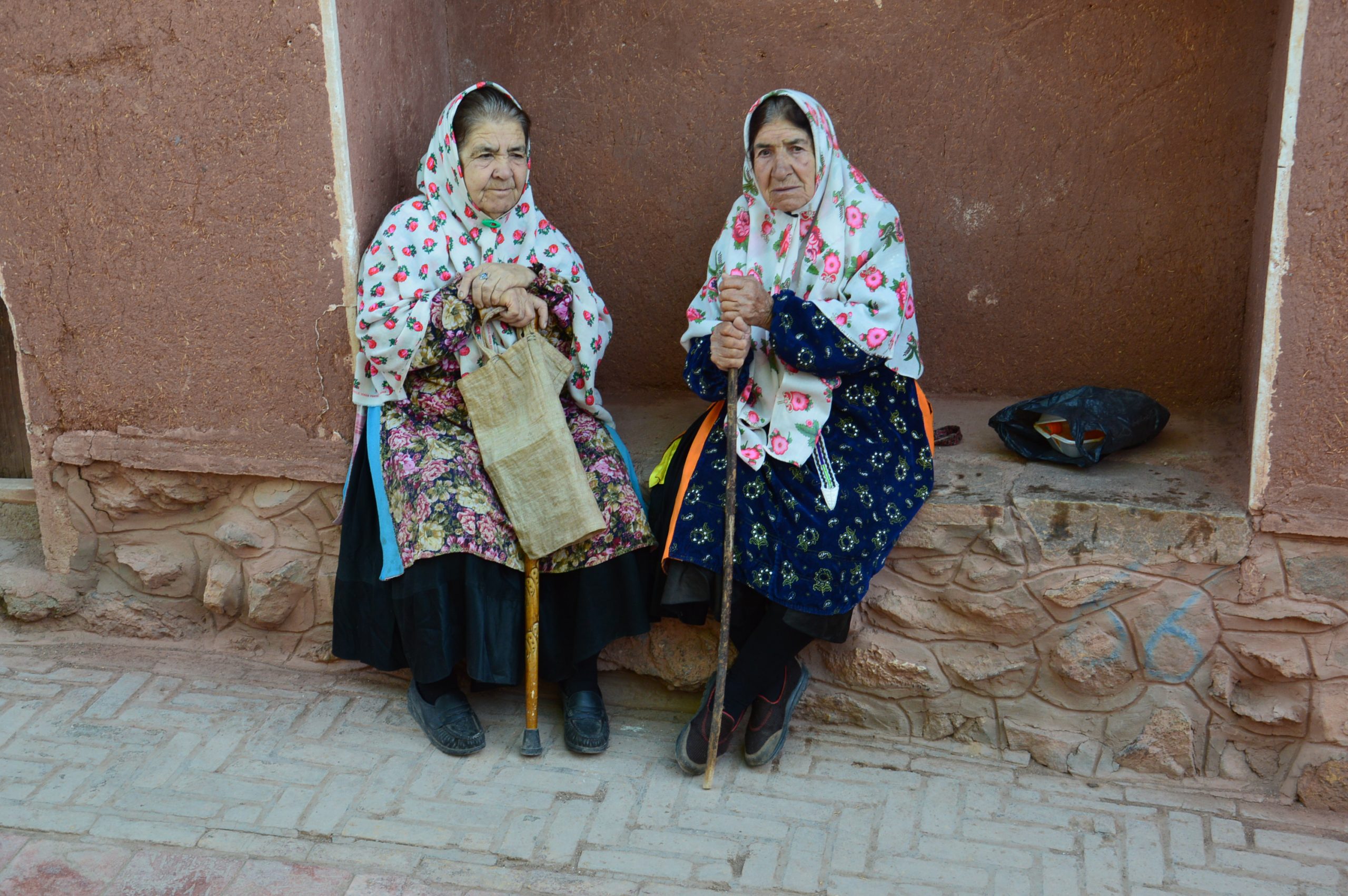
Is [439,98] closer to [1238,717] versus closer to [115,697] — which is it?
[115,697]

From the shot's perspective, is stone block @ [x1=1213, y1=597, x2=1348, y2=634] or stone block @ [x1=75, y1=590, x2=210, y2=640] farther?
stone block @ [x1=75, y1=590, x2=210, y2=640]

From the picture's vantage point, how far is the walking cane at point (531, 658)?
3244 mm

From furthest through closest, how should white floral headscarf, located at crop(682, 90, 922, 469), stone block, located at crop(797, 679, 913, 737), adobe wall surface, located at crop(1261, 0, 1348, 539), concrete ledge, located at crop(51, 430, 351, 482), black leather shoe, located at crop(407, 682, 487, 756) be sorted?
concrete ledge, located at crop(51, 430, 351, 482), stone block, located at crop(797, 679, 913, 737), black leather shoe, located at crop(407, 682, 487, 756), white floral headscarf, located at crop(682, 90, 922, 469), adobe wall surface, located at crop(1261, 0, 1348, 539)

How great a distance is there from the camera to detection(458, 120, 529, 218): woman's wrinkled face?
11.0 feet

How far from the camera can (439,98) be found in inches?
160

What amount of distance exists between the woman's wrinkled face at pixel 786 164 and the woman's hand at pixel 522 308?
74cm

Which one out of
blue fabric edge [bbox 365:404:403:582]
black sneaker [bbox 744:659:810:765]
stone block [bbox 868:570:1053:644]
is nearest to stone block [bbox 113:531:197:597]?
blue fabric edge [bbox 365:404:403:582]

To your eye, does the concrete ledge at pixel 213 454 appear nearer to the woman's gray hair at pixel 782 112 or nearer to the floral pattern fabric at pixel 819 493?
the floral pattern fabric at pixel 819 493

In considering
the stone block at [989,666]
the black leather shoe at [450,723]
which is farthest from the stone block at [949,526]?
the black leather shoe at [450,723]

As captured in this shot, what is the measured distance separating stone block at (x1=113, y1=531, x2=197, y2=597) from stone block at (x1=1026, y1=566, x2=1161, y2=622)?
2700 mm

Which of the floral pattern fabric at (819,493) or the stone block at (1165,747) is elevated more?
the floral pattern fabric at (819,493)

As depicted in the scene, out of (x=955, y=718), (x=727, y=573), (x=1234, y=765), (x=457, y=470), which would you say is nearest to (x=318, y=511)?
(x=457, y=470)

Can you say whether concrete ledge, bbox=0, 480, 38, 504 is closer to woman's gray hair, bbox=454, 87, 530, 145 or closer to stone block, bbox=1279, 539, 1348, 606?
woman's gray hair, bbox=454, 87, 530, 145

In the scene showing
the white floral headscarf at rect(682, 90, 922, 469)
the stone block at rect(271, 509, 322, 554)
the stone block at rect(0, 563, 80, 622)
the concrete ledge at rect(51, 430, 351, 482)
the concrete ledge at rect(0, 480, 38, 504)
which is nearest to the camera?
the white floral headscarf at rect(682, 90, 922, 469)
